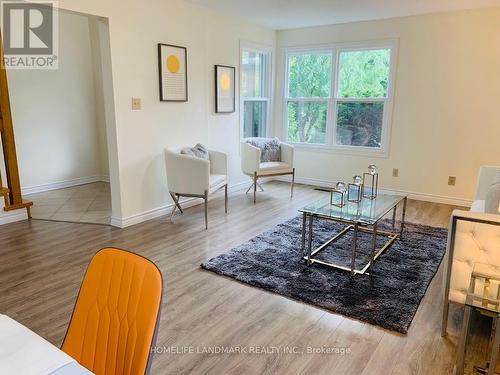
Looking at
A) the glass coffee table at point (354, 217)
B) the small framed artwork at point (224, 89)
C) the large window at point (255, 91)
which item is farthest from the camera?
the large window at point (255, 91)

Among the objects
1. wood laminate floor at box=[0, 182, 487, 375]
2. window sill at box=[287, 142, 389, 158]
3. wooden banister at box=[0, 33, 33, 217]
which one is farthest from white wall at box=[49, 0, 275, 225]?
window sill at box=[287, 142, 389, 158]

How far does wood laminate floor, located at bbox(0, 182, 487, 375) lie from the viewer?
199 cm

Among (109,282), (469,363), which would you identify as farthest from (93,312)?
(469,363)

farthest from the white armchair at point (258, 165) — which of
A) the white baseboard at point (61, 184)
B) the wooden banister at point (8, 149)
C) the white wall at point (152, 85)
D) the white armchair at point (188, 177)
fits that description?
the wooden banister at point (8, 149)

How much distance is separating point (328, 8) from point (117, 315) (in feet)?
14.4

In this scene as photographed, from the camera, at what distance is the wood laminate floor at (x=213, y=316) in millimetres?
1987

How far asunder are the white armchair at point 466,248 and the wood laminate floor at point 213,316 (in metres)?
0.30

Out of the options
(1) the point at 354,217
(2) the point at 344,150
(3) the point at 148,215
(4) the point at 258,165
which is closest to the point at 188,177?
(3) the point at 148,215

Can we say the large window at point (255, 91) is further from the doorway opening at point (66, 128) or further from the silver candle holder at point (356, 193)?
the silver candle holder at point (356, 193)

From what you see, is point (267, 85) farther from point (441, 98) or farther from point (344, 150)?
point (441, 98)

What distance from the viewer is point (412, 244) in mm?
3523

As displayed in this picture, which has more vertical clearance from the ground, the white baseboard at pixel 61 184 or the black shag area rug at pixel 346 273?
the white baseboard at pixel 61 184

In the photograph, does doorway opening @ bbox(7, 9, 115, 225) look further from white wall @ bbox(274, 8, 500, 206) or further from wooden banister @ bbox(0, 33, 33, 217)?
white wall @ bbox(274, 8, 500, 206)

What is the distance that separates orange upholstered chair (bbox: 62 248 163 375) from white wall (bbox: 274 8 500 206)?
4.76 m
